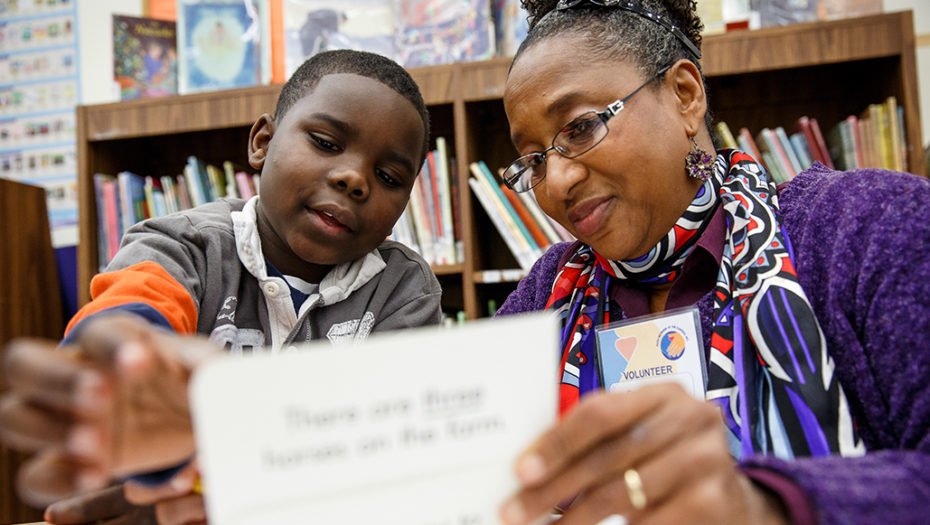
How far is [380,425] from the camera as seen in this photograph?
1.36 ft

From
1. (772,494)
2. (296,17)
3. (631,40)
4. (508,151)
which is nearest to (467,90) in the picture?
(508,151)

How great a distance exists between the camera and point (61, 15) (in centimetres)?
297

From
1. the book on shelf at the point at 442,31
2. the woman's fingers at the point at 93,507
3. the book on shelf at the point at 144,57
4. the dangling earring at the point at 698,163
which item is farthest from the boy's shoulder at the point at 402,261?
the book on shelf at the point at 144,57

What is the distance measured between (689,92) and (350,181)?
594 millimetres

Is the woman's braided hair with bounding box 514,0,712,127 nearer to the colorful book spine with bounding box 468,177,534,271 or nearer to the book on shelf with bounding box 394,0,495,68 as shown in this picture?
the colorful book spine with bounding box 468,177,534,271

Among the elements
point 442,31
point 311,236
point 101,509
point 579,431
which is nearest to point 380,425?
point 579,431

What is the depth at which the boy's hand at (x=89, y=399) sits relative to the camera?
15.3 inches

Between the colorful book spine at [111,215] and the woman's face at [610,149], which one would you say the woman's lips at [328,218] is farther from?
A: the colorful book spine at [111,215]

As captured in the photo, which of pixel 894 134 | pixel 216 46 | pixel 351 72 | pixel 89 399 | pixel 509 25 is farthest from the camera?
pixel 216 46

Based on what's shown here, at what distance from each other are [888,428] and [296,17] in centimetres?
238

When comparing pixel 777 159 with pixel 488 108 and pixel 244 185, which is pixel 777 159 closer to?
pixel 488 108

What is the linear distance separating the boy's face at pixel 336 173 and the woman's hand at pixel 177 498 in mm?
639

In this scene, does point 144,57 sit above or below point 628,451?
above

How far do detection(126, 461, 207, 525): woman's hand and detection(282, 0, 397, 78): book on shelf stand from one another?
2138 mm
